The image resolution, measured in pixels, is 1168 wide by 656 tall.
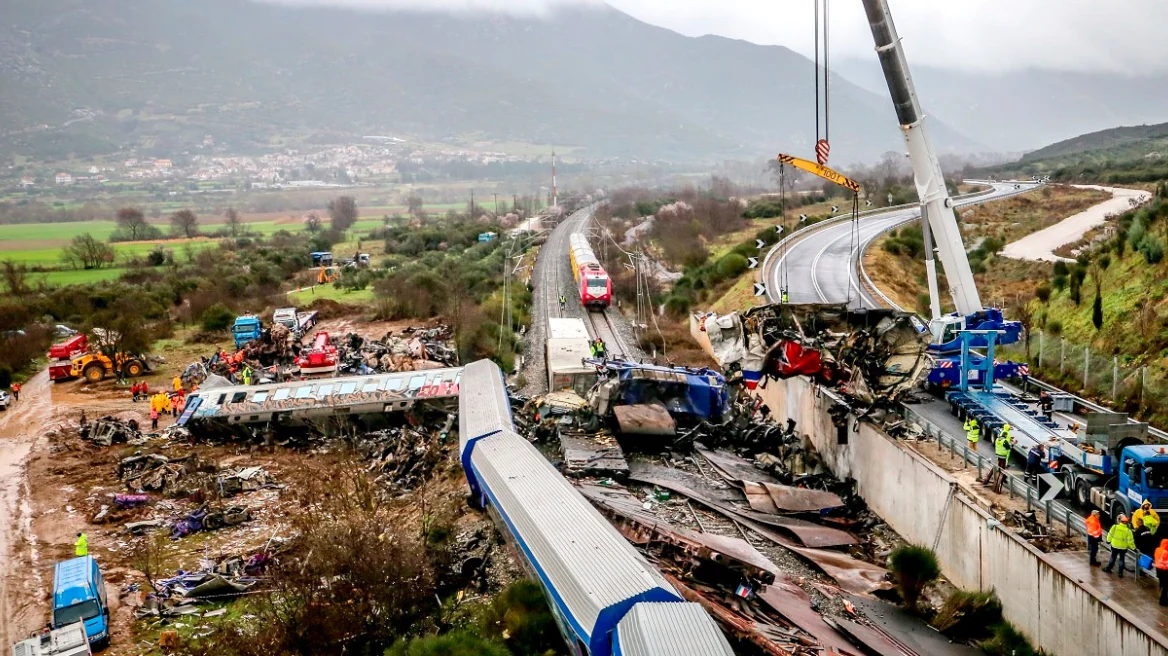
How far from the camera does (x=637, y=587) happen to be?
40.4ft

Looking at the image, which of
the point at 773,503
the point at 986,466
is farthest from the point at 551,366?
the point at 986,466

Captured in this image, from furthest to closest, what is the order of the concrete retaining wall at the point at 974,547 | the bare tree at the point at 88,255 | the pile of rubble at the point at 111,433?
the bare tree at the point at 88,255
the pile of rubble at the point at 111,433
the concrete retaining wall at the point at 974,547

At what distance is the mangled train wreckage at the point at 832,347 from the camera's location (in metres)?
25.2

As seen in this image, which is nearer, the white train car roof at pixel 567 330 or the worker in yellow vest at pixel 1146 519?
the worker in yellow vest at pixel 1146 519

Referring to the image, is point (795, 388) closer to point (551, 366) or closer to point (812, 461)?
point (812, 461)

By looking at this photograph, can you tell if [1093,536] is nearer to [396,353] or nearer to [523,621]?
[523,621]

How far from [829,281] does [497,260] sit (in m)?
34.2

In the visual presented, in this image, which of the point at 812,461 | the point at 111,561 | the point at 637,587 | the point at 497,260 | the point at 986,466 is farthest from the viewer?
the point at 497,260

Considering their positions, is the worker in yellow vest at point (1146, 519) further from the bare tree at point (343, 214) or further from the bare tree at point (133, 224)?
the bare tree at point (133, 224)

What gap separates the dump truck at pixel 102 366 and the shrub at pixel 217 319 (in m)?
9.50

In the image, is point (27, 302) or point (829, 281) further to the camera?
point (27, 302)

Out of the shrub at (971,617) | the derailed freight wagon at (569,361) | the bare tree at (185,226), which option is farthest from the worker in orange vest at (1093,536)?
the bare tree at (185,226)

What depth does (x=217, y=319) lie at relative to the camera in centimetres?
5453

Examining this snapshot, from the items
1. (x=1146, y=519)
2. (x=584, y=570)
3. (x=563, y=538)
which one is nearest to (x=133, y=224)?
(x=563, y=538)
